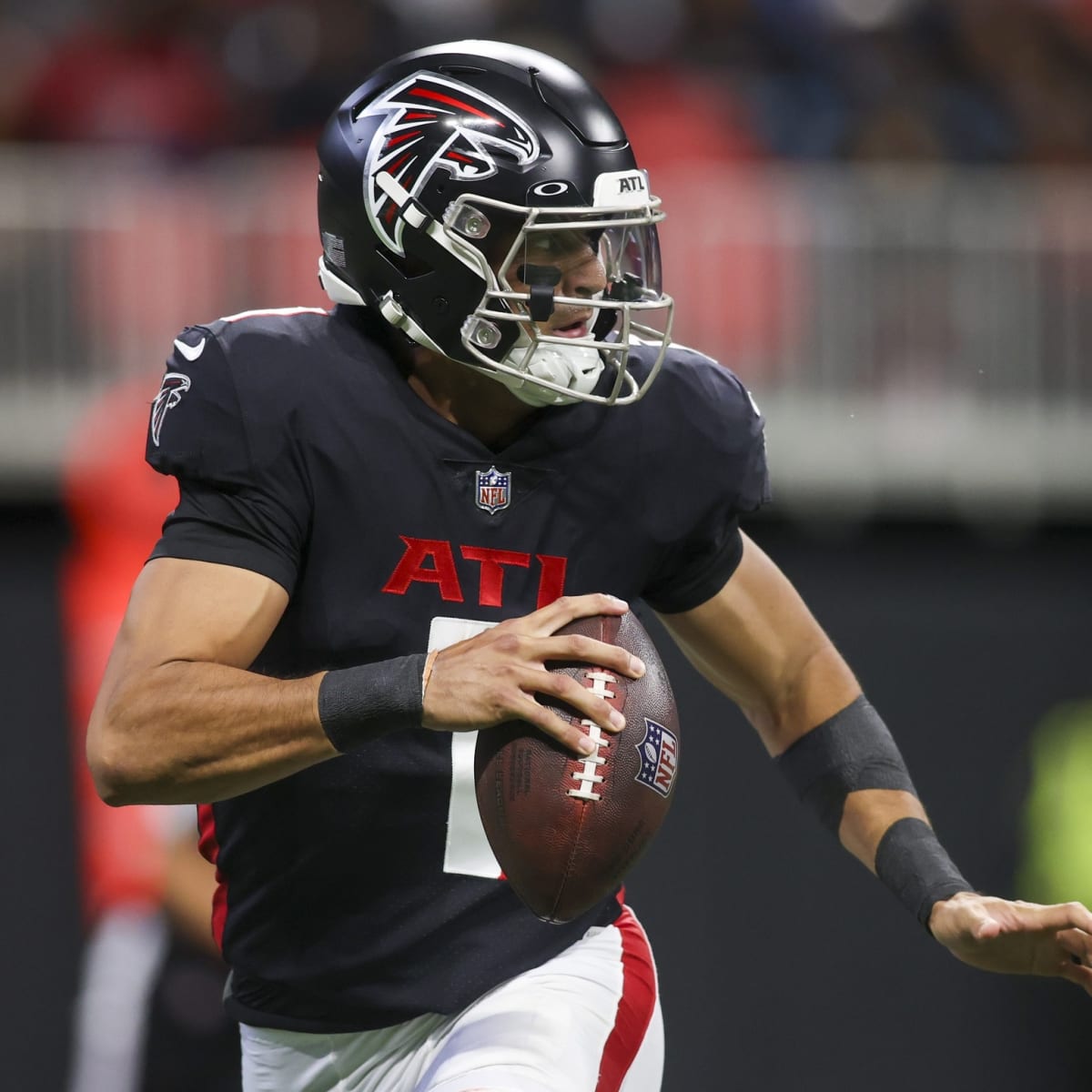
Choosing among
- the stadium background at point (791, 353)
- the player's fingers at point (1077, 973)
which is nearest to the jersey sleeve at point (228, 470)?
the player's fingers at point (1077, 973)

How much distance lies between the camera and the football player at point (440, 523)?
7.54 ft

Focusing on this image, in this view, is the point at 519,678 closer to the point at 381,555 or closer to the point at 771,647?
the point at 381,555

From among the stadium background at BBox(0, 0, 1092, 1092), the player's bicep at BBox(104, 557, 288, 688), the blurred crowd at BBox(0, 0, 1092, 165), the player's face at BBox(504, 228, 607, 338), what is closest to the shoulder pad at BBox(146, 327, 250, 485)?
the player's bicep at BBox(104, 557, 288, 688)

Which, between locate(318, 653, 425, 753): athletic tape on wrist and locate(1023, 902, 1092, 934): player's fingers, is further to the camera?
locate(1023, 902, 1092, 934): player's fingers

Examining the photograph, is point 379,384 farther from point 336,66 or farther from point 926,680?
point 336,66

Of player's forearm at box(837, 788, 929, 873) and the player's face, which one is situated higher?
the player's face

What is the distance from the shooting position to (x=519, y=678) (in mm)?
1993

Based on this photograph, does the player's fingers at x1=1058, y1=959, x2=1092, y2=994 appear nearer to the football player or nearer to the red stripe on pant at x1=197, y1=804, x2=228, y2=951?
the football player

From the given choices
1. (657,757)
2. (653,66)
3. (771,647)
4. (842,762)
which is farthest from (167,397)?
(653,66)

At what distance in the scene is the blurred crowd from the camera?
623 cm

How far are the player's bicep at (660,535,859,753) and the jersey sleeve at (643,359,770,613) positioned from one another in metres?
0.03

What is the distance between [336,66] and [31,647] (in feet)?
7.57

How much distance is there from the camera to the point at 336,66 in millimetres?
6312

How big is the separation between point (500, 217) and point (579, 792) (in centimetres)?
75
